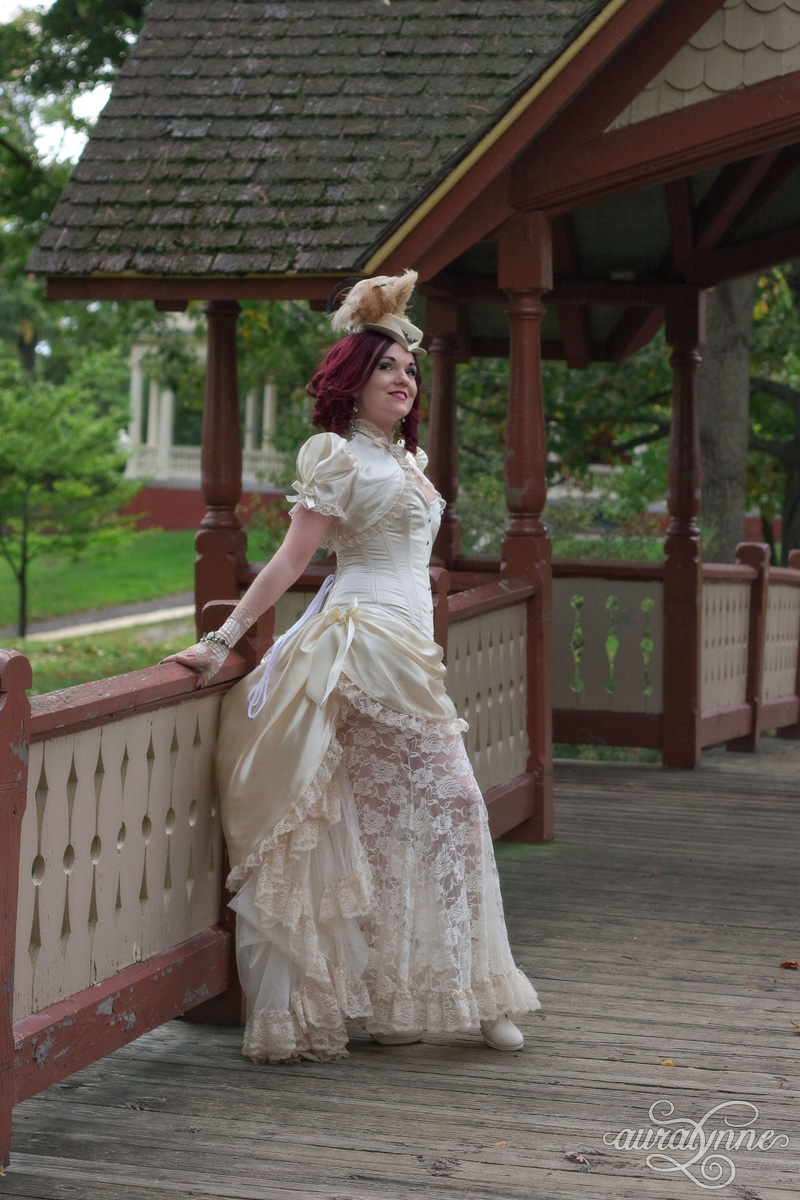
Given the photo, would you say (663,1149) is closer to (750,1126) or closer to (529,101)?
(750,1126)

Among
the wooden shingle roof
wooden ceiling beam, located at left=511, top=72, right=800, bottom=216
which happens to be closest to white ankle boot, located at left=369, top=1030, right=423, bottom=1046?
the wooden shingle roof

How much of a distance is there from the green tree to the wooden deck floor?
16.4m

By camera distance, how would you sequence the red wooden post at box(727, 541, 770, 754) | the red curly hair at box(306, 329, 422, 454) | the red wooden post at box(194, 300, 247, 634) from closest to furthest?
1. the red curly hair at box(306, 329, 422, 454)
2. the red wooden post at box(194, 300, 247, 634)
3. the red wooden post at box(727, 541, 770, 754)

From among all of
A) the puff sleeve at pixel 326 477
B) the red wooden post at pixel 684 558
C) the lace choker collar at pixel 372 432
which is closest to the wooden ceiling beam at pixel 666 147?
the red wooden post at pixel 684 558

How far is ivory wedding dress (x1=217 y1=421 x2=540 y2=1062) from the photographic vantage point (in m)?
4.03

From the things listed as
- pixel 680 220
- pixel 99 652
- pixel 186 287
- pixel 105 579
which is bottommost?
pixel 99 652

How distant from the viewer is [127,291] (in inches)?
251

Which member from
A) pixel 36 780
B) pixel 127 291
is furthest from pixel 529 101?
pixel 36 780

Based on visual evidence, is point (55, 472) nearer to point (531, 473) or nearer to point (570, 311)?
point (570, 311)

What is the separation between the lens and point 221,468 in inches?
278

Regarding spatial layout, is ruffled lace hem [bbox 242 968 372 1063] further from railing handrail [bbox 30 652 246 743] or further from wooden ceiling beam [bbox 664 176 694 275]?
wooden ceiling beam [bbox 664 176 694 275]

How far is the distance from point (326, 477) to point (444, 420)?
16.5ft

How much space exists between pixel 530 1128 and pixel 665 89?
165 inches
